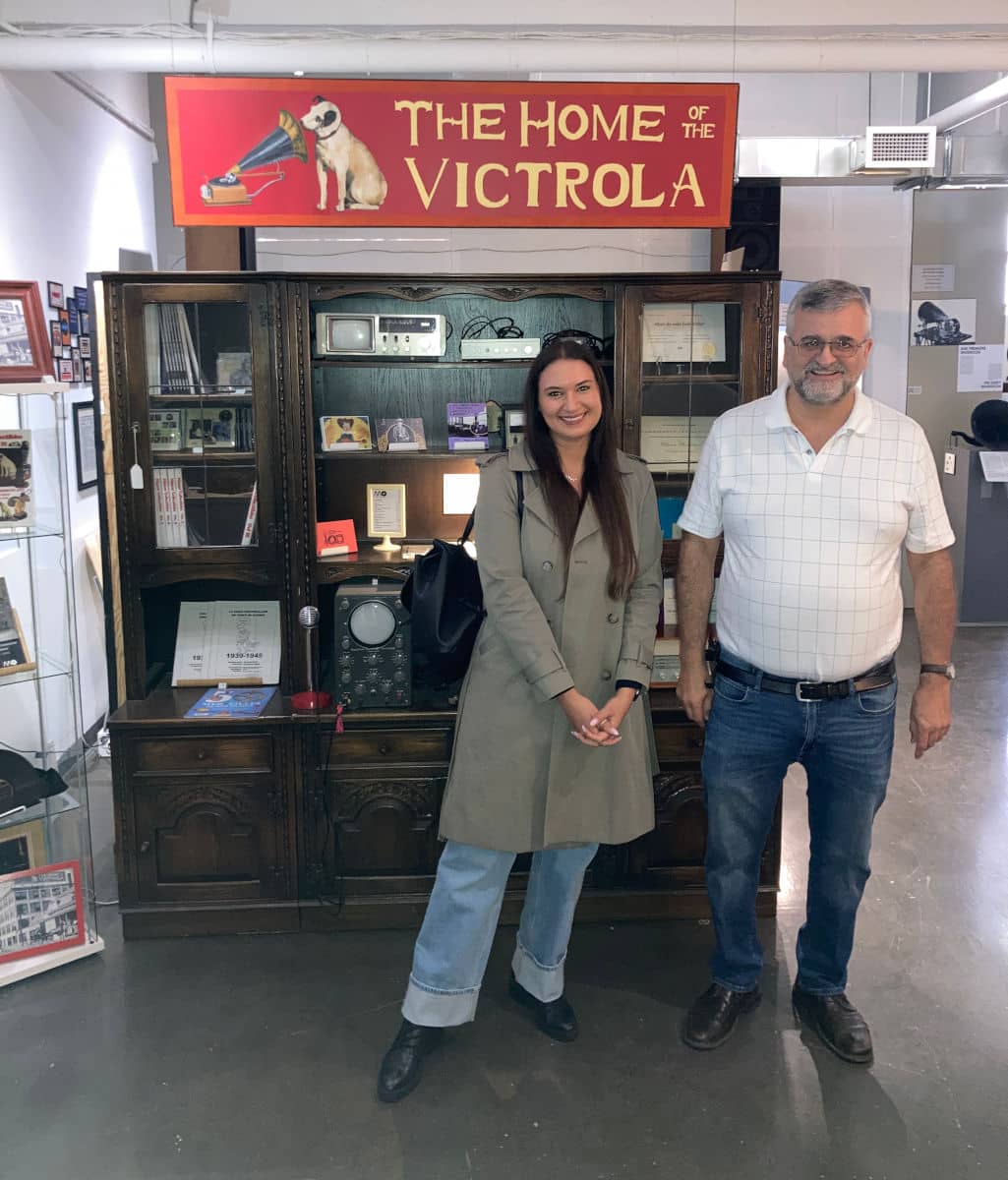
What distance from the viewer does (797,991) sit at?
2.87m

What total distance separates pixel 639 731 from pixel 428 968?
733mm

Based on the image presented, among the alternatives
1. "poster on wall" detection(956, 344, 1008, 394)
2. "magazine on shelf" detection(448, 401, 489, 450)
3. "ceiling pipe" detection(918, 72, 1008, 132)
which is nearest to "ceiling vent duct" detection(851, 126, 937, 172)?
"ceiling pipe" detection(918, 72, 1008, 132)

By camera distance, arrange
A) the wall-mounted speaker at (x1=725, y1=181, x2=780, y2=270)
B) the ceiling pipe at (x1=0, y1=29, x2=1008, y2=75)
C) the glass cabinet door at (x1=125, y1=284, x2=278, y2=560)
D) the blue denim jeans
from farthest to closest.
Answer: the wall-mounted speaker at (x1=725, y1=181, x2=780, y2=270), the ceiling pipe at (x1=0, y1=29, x2=1008, y2=75), the glass cabinet door at (x1=125, y1=284, x2=278, y2=560), the blue denim jeans

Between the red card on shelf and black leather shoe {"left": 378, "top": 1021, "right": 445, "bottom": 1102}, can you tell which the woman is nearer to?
black leather shoe {"left": 378, "top": 1021, "right": 445, "bottom": 1102}

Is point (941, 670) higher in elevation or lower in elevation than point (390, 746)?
higher

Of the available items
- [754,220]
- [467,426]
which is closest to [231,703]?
[467,426]

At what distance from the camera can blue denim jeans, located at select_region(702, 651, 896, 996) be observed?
2564mm

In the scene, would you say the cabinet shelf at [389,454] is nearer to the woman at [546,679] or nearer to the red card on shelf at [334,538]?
the red card on shelf at [334,538]

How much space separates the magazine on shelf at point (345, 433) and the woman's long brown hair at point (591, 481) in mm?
982

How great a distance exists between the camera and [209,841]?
328 centimetres

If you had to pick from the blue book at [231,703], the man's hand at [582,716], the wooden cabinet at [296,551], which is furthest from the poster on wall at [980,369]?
the man's hand at [582,716]

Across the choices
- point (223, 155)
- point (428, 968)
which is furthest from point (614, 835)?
point (223, 155)

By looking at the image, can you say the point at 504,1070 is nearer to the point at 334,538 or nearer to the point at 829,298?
the point at 334,538

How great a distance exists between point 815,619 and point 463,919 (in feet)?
3.44
